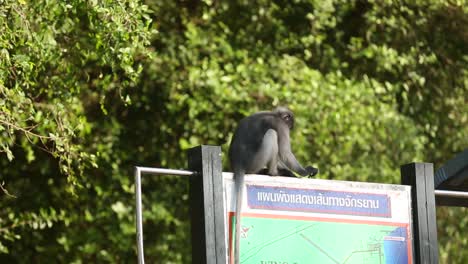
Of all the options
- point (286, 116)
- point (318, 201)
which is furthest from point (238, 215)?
point (286, 116)

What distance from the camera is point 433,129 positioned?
12.8 metres

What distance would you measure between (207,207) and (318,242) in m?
0.71

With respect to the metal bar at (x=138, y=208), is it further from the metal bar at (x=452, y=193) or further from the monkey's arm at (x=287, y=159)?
the monkey's arm at (x=287, y=159)

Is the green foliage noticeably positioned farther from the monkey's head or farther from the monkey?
the monkey

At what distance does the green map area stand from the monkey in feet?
3.43

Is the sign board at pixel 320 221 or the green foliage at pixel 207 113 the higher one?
the green foliage at pixel 207 113

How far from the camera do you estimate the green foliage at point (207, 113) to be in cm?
1118

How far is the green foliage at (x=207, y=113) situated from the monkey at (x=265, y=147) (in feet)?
9.12

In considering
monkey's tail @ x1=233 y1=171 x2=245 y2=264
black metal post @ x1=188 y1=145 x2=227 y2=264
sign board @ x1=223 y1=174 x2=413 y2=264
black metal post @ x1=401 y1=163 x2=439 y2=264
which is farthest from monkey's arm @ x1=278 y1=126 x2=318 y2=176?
black metal post @ x1=188 y1=145 x2=227 y2=264

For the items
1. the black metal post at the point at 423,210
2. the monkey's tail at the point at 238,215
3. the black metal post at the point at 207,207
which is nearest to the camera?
the black metal post at the point at 207,207

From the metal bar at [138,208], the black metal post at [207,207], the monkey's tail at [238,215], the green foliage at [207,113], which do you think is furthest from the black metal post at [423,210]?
the green foliage at [207,113]

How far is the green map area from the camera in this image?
18.6 feet

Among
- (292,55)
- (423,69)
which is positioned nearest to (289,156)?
(292,55)

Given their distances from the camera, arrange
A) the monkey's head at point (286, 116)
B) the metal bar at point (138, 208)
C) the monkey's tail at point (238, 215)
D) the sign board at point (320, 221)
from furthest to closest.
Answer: the monkey's head at point (286, 116) < the sign board at point (320, 221) < the monkey's tail at point (238, 215) < the metal bar at point (138, 208)
